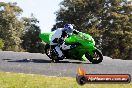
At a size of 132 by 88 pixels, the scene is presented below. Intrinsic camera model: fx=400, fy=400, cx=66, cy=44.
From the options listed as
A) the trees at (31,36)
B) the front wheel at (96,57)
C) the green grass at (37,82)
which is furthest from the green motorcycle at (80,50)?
the trees at (31,36)

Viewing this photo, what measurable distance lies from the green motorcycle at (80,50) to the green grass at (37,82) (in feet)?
14.7

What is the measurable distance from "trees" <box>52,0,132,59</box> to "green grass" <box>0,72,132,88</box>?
5049cm

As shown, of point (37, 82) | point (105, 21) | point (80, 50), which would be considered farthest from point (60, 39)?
point (105, 21)

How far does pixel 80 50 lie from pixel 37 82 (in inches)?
239

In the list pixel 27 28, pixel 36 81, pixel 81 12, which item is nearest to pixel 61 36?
pixel 36 81

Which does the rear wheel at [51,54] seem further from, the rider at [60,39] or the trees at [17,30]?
the trees at [17,30]

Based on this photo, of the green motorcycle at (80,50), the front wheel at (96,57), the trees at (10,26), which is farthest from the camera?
the trees at (10,26)

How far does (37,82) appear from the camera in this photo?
9.70 meters

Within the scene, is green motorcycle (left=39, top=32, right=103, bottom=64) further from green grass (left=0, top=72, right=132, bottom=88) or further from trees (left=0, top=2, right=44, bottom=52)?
trees (left=0, top=2, right=44, bottom=52)

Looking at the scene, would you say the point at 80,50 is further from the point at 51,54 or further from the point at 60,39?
the point at 51,54

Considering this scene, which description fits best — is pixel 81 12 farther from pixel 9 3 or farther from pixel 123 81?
pixel 123 81

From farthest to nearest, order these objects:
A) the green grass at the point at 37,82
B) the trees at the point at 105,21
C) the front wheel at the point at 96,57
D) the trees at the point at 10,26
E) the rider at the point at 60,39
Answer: the trees at the point at 10,26 < the trees at the point at 105,21 < the rider at the point at 60,39 < the front wheel at the point at 96,57 < the green grass at the point at 37,82

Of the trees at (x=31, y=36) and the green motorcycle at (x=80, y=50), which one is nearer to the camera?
the green motorcycle at (x=80, y=50)

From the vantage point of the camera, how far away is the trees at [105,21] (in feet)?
201
